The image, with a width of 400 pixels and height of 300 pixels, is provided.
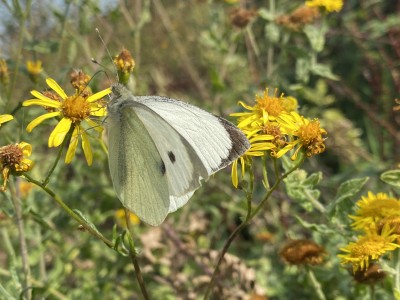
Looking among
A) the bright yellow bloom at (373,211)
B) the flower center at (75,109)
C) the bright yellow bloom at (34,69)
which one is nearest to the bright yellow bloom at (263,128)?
the bright yellow bloom at (373,211)

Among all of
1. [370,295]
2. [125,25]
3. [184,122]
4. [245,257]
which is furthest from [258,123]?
[125,25]

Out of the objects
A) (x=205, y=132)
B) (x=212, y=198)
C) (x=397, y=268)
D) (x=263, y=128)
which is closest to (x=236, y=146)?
(x=205, y=132)

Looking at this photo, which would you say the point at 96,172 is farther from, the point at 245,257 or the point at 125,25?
the point at 125,25

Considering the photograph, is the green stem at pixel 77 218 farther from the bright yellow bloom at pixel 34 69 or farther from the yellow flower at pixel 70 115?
the bright yellow bloom at pixel 34 69

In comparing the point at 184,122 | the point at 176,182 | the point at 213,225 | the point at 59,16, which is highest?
the point at 59,16

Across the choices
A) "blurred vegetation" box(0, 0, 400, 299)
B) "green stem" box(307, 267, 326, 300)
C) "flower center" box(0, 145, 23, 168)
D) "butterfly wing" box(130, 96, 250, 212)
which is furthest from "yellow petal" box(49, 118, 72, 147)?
"green stem" box(307, 267, 326, 300)

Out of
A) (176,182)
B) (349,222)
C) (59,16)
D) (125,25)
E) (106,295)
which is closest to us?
(176,182)

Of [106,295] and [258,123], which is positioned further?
[106,295]
